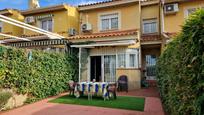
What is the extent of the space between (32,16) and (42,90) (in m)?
17.3

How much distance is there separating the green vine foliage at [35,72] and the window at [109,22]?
A: 351 inches

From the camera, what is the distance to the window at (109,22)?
1104 inches

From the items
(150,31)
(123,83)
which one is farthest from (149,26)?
(123,83)

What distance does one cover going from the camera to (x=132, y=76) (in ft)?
71.7

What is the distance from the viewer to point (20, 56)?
48.8 feet

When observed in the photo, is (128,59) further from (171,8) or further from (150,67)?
(171,8)

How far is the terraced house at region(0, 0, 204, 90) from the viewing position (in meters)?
22.7

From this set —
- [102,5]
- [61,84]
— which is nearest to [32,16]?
[102,5]

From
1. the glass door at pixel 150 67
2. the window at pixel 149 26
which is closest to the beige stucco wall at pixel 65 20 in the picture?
the window at pixel 149 26

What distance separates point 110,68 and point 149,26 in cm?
922

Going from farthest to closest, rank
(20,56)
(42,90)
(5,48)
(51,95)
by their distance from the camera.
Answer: (51,95), (42,90), (20,56), (5,48)

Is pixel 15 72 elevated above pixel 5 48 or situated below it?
below

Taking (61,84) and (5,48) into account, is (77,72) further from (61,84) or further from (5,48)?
(5,48)

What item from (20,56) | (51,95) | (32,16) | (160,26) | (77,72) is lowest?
(51,95)
